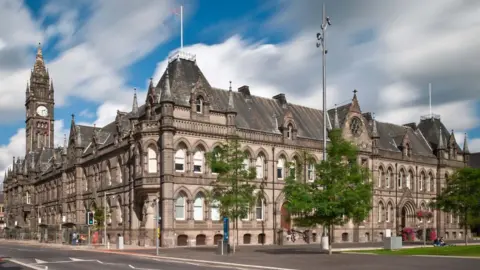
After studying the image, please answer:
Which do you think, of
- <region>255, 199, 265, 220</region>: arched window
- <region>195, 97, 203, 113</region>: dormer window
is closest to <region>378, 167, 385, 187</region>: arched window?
<region>255, 199, 265, 220</region>: arched window

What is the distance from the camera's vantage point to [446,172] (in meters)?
74.7

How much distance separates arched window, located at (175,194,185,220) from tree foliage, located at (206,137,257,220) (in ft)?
29.5

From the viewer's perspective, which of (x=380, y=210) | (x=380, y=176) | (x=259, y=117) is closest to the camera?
(x=259, y=117)

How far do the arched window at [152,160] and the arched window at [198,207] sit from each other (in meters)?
4.86

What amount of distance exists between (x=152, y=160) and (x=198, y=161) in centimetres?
436

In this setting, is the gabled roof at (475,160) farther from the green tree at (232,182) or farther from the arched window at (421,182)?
the green tree at (232,182)

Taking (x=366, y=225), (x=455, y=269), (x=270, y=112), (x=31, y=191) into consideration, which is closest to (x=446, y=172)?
(x=366, y=225)

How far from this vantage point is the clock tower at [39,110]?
115 meters

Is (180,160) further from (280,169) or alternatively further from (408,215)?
(408,215)

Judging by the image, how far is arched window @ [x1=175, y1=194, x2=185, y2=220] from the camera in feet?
159

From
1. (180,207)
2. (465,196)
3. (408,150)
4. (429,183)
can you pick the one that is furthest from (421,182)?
(180,207)

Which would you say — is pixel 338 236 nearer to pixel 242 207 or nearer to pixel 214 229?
pixel 214 229

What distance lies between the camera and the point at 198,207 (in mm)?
50125

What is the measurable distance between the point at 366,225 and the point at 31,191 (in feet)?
197
